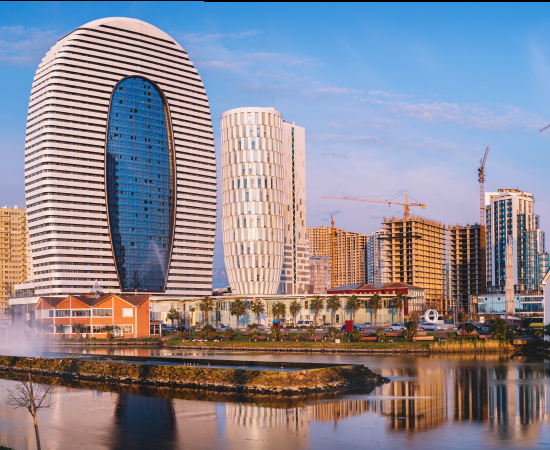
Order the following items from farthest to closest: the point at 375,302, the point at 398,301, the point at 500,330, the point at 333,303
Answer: the point at 398,301 < the point at 333,303 < the point at 375,302 < the point at 500,330

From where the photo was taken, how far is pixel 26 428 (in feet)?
171

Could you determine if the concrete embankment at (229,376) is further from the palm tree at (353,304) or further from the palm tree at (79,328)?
the palm tree at (353,304)

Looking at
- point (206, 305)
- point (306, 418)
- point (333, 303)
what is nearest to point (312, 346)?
point (333, 303)

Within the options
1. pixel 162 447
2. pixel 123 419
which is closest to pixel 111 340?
pixel 123 419

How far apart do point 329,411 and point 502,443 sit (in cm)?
1554

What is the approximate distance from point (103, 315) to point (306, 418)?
128 meters

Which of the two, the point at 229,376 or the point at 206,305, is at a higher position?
the point at 229,376

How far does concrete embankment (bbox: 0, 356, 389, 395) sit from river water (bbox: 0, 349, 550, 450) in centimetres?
249

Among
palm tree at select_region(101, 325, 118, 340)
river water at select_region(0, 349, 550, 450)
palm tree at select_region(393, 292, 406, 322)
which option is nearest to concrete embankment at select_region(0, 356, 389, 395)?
river water at select_region(0, 349, 550, 450)

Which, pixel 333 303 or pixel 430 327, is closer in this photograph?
pixel 430 327

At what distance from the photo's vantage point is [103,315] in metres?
172

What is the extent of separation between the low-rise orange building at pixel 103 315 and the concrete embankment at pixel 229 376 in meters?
81.6

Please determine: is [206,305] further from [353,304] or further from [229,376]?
[229,376]

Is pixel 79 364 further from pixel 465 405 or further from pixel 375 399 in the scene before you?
pixel 465 405
